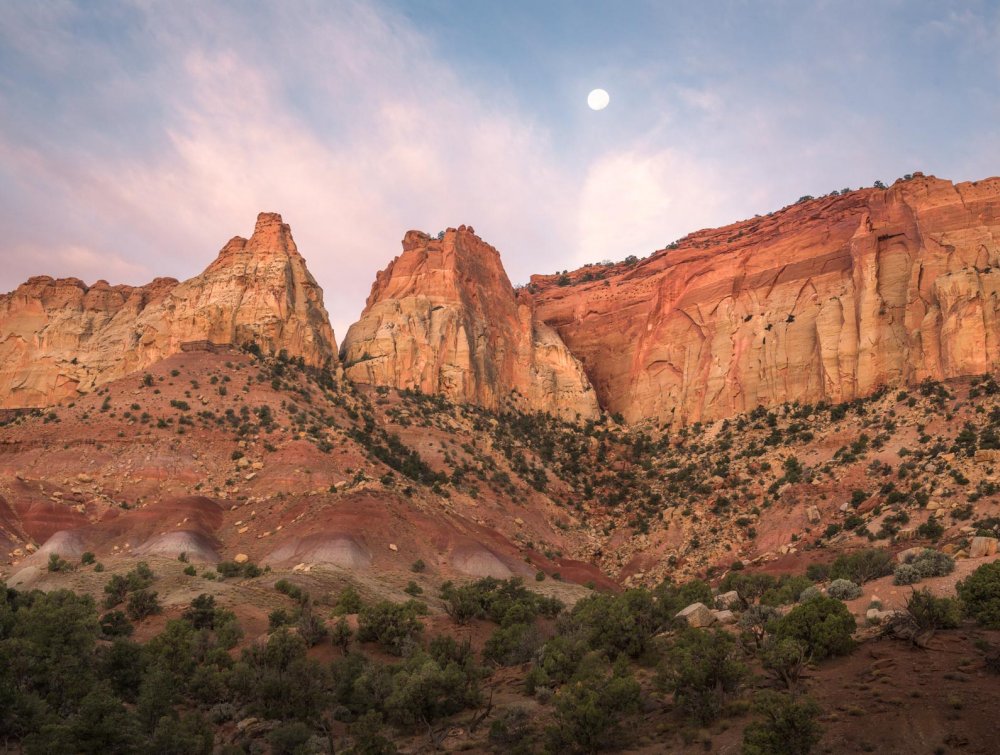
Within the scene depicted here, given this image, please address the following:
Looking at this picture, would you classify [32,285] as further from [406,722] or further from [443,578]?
[406,722]

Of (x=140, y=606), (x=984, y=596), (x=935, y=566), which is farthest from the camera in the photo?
(x=140, y=606)

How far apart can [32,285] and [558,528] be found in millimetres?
69213

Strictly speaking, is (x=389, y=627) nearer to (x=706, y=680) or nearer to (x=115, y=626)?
(x=115, y=626)

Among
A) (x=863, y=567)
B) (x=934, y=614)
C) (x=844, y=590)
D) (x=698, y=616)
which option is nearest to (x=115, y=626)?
(x=698, y=616)

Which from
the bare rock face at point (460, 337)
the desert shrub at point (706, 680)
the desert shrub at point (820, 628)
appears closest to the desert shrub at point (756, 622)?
the desert shrub at point (820, 628)

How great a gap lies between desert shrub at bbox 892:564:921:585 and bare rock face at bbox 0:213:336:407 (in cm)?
4861

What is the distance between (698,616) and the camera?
1001 inches

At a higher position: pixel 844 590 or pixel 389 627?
pixel 844 590

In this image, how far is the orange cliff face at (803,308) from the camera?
165 feet

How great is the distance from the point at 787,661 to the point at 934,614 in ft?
13.7

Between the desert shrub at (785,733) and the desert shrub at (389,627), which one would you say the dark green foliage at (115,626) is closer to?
the desert shrub at (389,627)

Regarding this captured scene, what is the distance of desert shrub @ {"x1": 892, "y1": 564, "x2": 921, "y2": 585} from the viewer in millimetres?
23625

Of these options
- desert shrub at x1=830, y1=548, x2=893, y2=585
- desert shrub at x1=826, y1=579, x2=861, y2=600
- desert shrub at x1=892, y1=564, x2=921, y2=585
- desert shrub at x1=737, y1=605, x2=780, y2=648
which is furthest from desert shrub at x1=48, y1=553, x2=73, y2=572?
desert shrub at x1=892, y1=564, x2=921, y2=585

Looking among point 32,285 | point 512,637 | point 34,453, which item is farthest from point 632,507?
point 32,285
